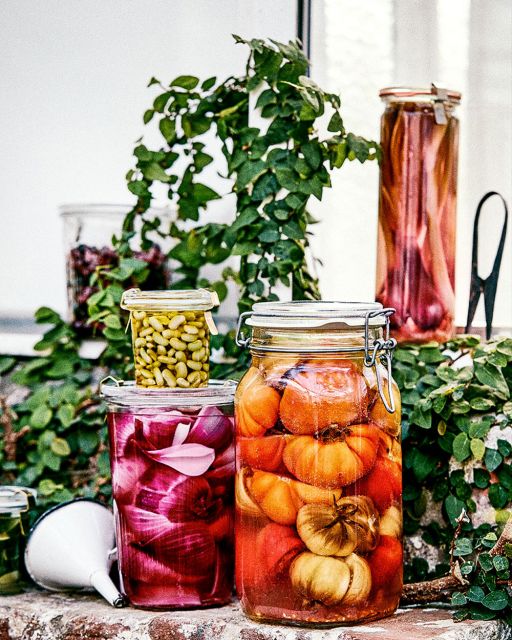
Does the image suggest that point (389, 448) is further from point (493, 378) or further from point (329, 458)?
point (493, 378)

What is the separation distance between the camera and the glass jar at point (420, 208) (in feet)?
4.64

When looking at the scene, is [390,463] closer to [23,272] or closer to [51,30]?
[23,272]

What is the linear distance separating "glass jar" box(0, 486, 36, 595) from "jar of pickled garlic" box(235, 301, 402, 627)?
359 mm

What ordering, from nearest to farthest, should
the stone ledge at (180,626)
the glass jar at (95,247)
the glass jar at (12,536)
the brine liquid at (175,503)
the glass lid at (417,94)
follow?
the stone ledge at (180,626), the brine liquid at (175,503), the glass jar at (12,536), the glass lid at (417,94), the glass jar at (95,247)

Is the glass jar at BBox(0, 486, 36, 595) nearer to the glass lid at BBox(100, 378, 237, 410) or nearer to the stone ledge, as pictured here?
the stone ledge

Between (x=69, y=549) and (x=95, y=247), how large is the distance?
0.58 m

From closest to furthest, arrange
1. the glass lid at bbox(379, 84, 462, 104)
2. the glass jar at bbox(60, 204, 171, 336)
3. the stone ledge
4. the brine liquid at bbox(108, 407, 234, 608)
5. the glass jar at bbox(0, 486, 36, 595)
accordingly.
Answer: the stone ledge
the brine liquid at bbox(108, 407, 234, 608)
the glass jar at bbox(0, 486, 36, 595)
the glass lid at bbox(379, 84, 462, 104)
the glass jar at bbox(60, 204, 171, 336)

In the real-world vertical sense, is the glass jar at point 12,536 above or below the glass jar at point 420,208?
below

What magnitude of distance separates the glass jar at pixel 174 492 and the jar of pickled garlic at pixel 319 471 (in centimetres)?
7

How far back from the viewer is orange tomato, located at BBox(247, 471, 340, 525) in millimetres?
1049

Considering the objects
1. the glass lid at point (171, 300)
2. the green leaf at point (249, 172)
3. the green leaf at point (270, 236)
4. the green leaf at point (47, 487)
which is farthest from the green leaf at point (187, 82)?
the green leaf at point (47, 487)

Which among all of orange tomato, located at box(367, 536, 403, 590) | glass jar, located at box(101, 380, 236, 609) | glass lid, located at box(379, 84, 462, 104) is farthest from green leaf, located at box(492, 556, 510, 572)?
glass lid, located at box(379, 84, 462, 104)

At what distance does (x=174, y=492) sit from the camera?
1164 millimetres

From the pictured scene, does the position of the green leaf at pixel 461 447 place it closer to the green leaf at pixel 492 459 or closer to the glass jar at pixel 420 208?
the green leaf at pixel 492 459
